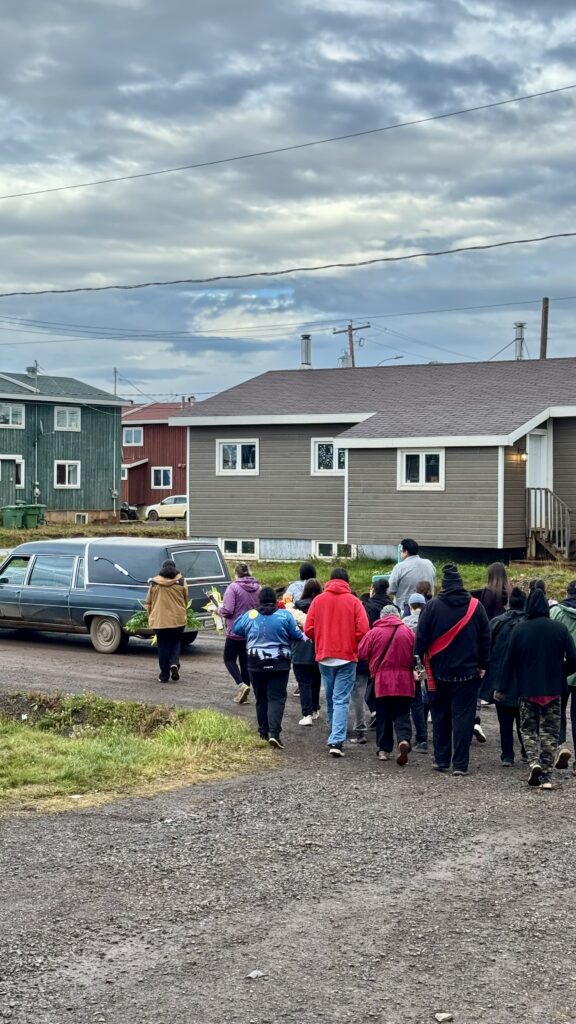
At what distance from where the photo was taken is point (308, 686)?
13352 millimetres

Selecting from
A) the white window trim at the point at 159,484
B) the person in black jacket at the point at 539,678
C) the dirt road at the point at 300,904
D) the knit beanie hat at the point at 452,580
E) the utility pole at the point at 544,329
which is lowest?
the dirt road at the point at 300,904

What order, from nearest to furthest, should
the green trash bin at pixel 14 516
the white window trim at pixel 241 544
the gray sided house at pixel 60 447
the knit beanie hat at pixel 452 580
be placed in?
1. the knit beanie hat at pixel 452 580
2. the white window trim at pixel 241 544
3. the green trash bin at pixel 14 516
4. the gray sided house at pixel 60 447

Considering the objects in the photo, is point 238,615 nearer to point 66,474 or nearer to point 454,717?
point 454,717

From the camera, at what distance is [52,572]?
1925 cm

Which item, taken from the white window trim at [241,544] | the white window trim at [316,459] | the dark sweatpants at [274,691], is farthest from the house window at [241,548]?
the dark sweatpants at [274,691]

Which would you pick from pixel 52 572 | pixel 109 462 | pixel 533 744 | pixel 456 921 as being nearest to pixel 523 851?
pixel 456 921

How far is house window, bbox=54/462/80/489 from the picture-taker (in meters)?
57.9

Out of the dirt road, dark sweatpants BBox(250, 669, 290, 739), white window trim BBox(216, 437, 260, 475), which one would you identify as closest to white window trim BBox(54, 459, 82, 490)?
white window trim BBox(216, 437, 260, 475)

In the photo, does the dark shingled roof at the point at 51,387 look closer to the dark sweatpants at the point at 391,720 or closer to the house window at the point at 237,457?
the house window at the point at 237,457

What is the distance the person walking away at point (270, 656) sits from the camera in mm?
11969

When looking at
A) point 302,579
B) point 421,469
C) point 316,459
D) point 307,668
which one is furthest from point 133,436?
point 307,668

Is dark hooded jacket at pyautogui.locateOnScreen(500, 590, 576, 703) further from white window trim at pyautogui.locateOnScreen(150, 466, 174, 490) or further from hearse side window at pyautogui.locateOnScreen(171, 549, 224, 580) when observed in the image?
white window trim at pyautogui.locateOnScreen(150, 466, 174, 490)

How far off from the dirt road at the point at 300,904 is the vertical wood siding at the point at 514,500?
1780cm

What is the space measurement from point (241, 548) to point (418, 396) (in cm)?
648
